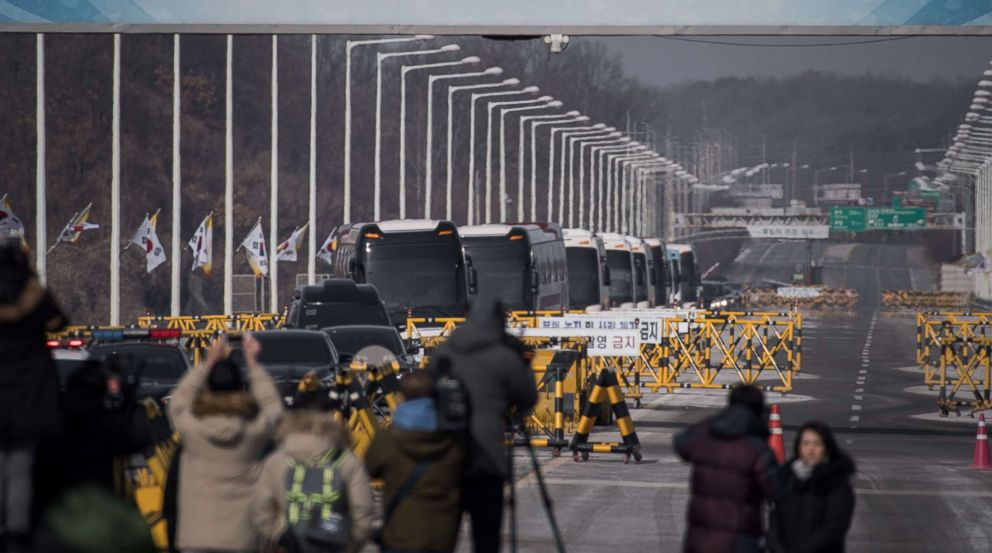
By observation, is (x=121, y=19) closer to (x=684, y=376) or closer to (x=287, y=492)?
(x=287, y=492)

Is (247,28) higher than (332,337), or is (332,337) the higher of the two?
(247,28)

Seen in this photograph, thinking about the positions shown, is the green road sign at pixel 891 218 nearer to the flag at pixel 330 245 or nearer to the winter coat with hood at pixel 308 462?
the flag at pixel 330 245

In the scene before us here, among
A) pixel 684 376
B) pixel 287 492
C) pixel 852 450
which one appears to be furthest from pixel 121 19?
pixel 684 376

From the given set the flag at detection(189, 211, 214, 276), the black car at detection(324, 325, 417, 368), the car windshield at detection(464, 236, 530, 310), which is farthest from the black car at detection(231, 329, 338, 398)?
the flag at detection(189, 211, 214, 276)

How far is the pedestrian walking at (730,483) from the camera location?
30.9 ft

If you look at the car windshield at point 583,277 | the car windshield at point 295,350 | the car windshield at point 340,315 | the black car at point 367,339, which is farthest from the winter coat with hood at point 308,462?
the car windshield at point 583,277

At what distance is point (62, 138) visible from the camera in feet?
259

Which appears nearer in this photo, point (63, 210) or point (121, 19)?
point (121, 19)

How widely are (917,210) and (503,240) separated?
12562 cm

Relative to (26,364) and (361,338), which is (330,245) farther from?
(26,364)

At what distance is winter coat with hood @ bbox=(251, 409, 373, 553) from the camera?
30.0 feet

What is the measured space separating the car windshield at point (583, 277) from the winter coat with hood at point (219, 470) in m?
47.7

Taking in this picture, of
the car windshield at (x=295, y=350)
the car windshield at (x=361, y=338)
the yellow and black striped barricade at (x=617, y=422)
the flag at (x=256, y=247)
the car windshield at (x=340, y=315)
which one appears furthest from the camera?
the flag at (x=256, y=247)

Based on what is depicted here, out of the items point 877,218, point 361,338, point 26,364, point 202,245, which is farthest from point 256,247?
point 877,218
